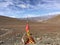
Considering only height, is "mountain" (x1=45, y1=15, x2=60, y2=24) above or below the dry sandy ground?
above

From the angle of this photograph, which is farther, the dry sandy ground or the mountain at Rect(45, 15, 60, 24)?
the dry sandy ground

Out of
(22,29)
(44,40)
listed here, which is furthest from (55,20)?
(44,40)

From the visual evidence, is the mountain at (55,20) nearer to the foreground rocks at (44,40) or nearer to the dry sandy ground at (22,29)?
the dry sandy ground at (22,29)

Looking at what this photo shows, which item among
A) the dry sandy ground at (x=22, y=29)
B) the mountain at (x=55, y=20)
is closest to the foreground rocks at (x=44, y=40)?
the dry sandy ground at (x=22, y=29)

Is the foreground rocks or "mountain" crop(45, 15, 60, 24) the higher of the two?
"mountain" crop(45, 15, 60, 24)

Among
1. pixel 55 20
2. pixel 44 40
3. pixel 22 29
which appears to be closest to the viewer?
pixel 44 40

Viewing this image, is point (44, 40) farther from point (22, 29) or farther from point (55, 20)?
point (55, 20)

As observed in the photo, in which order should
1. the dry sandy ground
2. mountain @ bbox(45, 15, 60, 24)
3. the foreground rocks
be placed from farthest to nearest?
the dry sandy ground → mountain @ bbox(45, 15, 60, 24) → the foreground rocks

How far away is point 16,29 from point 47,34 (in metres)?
1.75

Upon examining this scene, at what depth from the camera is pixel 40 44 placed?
1224 centimetres

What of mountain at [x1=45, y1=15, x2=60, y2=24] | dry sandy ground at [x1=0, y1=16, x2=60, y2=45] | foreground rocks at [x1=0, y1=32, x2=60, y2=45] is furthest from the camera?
dry sandy ground at [x1=0, y1=16, x2=60, y2=45]

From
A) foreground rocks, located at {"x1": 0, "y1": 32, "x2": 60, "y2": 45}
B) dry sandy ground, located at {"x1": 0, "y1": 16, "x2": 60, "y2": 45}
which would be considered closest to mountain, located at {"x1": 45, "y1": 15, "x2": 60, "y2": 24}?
dry sandy ground, located at {"x1": 0, "y1": 16, "x2": 60, "y2": 45}

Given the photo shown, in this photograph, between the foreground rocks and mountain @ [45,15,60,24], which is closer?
the foreground rocks

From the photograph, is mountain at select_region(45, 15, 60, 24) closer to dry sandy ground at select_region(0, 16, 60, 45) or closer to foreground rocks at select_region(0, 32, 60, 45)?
dry sandy ground at select_region(0, 16, 60, 45)
